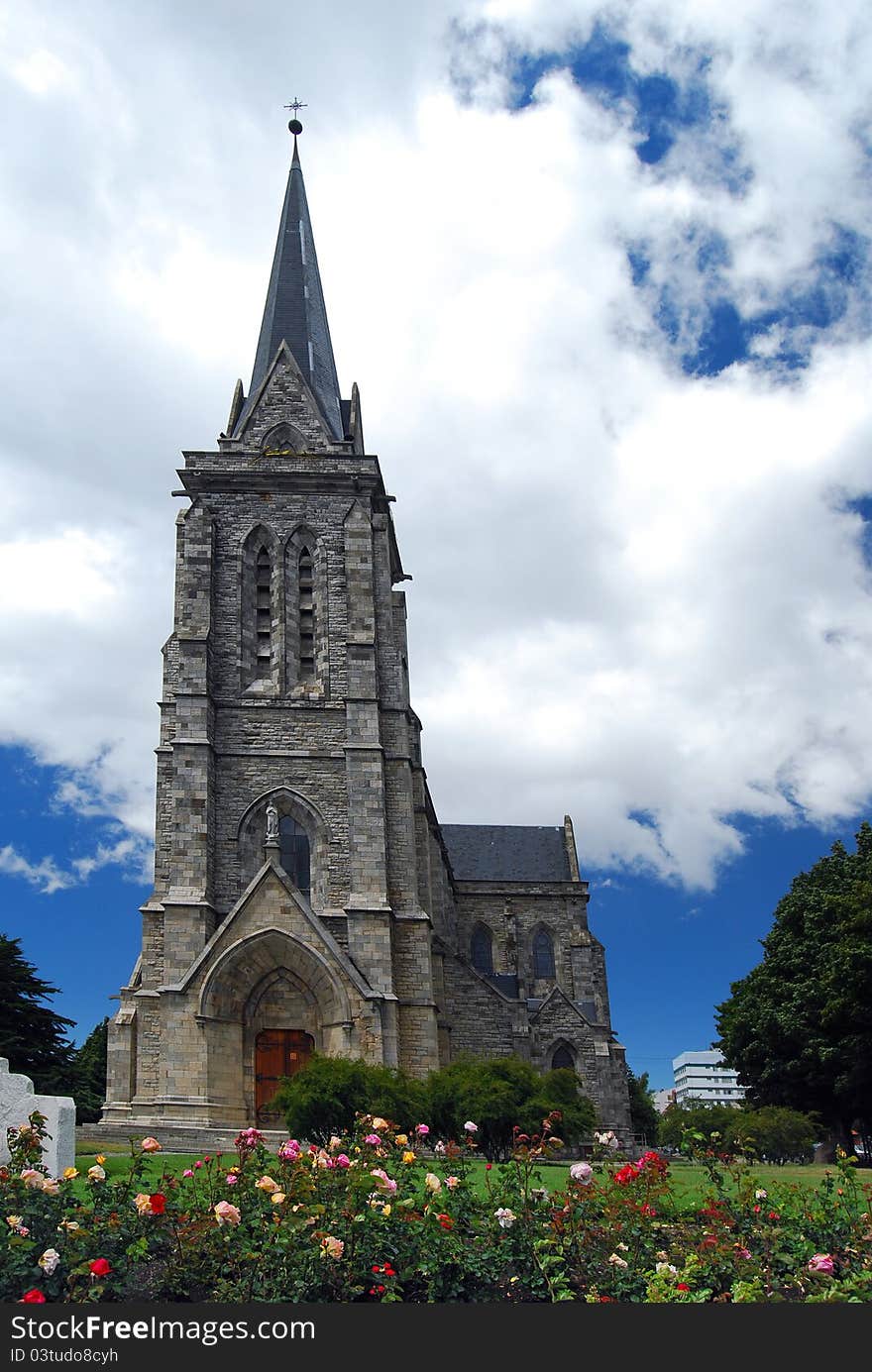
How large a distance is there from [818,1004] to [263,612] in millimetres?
19642

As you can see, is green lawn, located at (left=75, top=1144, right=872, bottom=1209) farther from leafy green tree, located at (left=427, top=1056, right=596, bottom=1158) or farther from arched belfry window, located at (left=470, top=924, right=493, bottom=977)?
arched belfry window, located at (left=470, top=924, right=493, bottom=977)

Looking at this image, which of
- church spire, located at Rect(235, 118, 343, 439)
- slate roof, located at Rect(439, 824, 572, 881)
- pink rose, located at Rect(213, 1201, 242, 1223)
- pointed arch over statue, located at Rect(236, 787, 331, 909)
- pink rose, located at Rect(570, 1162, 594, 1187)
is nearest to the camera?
pink rose, located at Rect(213, 1201, 242, 1223)

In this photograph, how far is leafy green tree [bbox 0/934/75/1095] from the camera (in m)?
37.8

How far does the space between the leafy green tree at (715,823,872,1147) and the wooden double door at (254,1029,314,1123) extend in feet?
44.5

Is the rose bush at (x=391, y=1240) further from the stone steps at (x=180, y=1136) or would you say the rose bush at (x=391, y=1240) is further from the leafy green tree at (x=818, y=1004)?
the leafy green tree at (x=818, y=1004)

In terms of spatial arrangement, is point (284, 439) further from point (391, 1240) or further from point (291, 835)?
point (391, 1240)

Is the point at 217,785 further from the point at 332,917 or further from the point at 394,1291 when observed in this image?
the point at 394,1291

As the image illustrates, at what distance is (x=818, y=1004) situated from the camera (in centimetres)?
3391

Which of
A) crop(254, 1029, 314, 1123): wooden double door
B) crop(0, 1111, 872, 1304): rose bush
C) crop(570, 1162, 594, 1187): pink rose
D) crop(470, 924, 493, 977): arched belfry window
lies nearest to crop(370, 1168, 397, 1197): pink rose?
crop(0, 1111, 872, 1304): rose bush

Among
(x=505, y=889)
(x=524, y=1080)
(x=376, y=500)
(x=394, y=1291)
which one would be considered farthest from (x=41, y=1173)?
(x=505, y=889)

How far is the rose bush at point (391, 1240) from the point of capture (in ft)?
23.4

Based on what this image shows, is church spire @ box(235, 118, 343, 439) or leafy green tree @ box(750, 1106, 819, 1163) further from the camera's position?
church spire @ box(235, 118, 343, 439)

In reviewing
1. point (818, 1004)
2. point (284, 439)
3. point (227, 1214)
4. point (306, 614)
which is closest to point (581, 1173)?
point (227, 1214)

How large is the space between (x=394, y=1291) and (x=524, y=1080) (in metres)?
16.0
